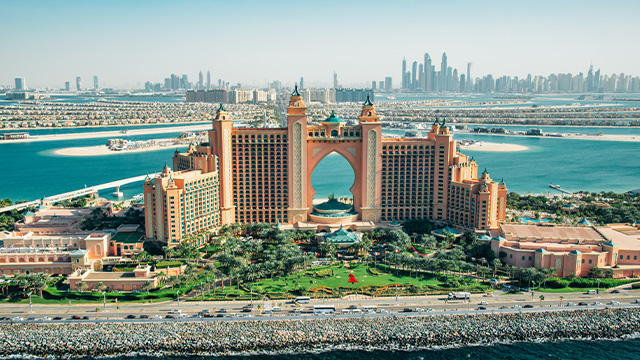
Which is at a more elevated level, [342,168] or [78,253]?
[78,253]

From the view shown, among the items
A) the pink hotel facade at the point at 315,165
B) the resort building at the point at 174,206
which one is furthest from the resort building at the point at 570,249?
the resort building at the point at 174,206

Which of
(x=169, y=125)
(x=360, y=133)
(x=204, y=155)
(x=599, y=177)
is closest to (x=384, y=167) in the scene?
(x=360, y=133)

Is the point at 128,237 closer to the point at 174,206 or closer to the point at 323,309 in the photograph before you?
Result: the point at 174,206

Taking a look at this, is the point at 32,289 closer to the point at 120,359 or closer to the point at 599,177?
the point at 120,359

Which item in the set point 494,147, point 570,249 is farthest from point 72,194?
point 494,147

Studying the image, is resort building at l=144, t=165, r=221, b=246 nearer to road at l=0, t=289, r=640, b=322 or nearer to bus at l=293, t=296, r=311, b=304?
road at l=0, t=289, r=640, b=322

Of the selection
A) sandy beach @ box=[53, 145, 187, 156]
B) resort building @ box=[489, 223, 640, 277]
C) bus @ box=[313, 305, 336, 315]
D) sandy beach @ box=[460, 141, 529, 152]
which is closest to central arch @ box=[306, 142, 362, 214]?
resort building @ box=[489, 223, 640, 277]
